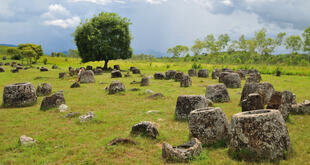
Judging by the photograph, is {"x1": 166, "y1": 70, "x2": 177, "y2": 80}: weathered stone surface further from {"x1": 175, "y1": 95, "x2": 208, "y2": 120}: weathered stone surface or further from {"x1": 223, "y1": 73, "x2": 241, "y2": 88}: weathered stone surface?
{"x1": 175, "y1": 95, "x2": 208, "y2": 120}: weathered stone surface

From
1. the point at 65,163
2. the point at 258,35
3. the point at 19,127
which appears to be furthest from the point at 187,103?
the point at 258,35

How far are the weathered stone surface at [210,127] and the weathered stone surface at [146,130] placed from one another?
153 cm

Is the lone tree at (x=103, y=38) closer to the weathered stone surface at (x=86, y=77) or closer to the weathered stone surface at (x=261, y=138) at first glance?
the weathered stone surface at (x=86, y=77)

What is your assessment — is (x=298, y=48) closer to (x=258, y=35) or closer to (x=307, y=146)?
(x=258, y=35)

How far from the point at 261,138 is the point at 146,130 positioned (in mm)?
4160

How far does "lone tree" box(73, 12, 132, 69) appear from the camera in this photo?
46031mm

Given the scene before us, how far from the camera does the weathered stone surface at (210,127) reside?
7902 millimetres

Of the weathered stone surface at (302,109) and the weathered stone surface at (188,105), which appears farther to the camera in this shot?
the weathered stone surface at (302,109)

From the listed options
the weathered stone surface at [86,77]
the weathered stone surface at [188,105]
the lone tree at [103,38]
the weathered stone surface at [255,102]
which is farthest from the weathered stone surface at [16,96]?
the lone tree at [103,38]

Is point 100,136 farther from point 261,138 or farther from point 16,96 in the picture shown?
point 16,96

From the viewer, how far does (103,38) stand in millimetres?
46688

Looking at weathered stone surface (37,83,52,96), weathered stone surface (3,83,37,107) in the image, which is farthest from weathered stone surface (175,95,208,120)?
weathered stone surface (37,83,52,96)

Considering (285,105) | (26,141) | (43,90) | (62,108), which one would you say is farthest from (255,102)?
(43,90)

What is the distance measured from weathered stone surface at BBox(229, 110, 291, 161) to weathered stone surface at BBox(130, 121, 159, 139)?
123 inches
